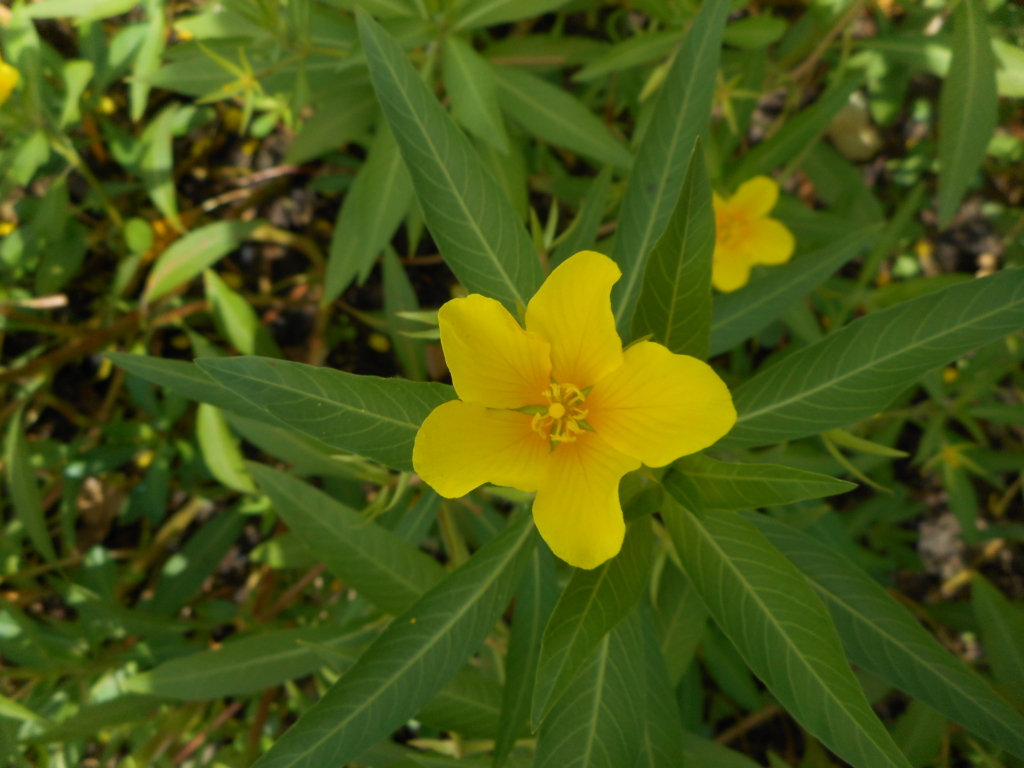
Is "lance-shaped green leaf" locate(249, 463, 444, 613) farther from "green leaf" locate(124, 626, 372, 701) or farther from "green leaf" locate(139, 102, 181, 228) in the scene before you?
"green leaf" locate(139, 102, 181, 228)

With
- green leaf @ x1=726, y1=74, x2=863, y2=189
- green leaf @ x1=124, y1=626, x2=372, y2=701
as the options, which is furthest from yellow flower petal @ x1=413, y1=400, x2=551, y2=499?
green leaf @ x1=726, y1=74, x2=863, y2=189

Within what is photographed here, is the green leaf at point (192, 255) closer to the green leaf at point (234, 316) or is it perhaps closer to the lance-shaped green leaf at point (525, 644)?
the green leaf at point (234, 316)

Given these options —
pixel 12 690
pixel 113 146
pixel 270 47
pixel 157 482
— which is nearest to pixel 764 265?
pixel 270 47

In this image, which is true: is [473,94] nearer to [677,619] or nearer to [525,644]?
[525,644]

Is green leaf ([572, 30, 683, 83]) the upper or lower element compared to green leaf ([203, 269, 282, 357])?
upper

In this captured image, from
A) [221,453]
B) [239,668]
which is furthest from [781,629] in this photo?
[221,453]

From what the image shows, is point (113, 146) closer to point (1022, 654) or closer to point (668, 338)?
point (668, 338)
